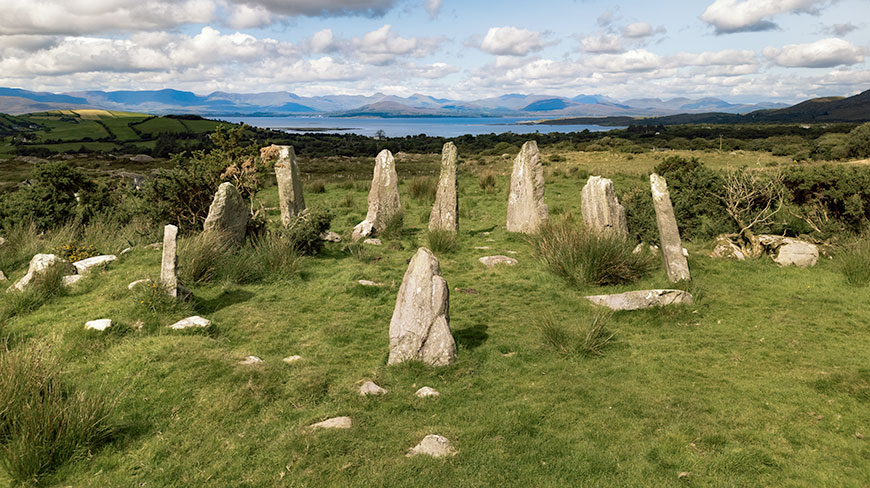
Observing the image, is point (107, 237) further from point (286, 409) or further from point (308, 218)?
point (286, 409)

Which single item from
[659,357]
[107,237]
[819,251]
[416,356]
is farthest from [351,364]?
[819,251]

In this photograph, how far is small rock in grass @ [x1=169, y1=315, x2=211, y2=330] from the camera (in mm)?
7824

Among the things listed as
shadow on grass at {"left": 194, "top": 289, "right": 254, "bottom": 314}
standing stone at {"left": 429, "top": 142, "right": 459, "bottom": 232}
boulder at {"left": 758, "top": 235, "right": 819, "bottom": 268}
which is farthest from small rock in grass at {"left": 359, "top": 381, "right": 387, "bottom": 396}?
boulder at {"left": 758, "top": 235, "right": 819, "bottom": 268}

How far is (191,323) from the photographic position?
7.96 m

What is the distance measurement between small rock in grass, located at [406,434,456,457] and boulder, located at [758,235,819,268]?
35.4ft

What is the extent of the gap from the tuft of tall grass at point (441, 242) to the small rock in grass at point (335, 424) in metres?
8.17

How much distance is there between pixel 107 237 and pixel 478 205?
1371 cm

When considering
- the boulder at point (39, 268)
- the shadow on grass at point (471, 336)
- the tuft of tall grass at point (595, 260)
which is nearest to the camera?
the shadow on grass at point (471, 336)

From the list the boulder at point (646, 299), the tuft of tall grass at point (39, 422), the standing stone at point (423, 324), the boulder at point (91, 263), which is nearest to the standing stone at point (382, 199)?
the boulder at point (91, 263)

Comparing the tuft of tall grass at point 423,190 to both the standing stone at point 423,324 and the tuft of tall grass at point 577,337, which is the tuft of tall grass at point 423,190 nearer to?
the tuft of tall grass at point 577,337

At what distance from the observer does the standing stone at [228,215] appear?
11430mm

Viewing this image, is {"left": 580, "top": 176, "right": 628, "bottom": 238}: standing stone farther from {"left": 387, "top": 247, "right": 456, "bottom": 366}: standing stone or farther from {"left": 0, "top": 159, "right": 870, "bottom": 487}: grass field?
{"left": 387, "top": 247, "right": 456, "bottom": 366}: standing stone

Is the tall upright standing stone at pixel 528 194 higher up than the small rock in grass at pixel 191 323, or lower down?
higher up

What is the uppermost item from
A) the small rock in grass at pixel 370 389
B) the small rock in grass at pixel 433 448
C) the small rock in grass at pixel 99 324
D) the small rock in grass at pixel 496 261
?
the small rock in grass at pixel 496 261
